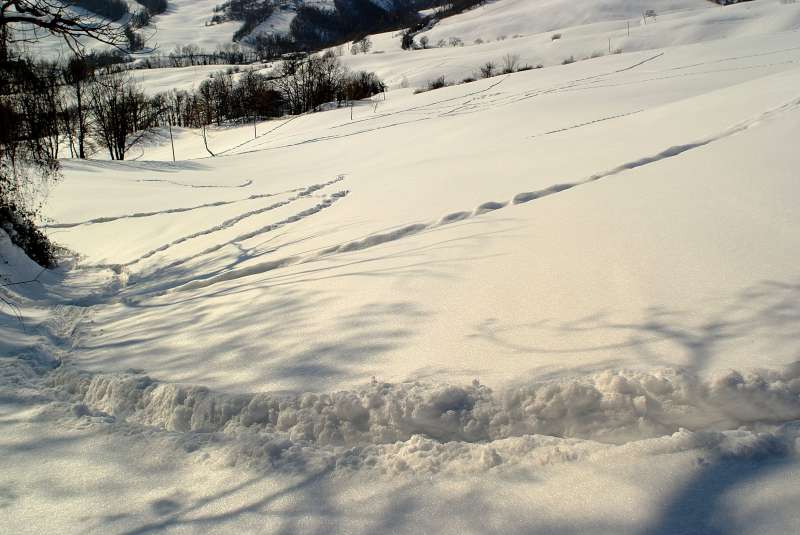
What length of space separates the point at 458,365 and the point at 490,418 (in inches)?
13.5

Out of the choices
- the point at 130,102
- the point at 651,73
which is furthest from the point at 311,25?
the point at 651,73

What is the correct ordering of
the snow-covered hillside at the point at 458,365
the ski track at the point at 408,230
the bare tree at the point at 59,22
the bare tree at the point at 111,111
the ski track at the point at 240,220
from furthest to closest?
1. the bare tree at the point at 111,111
2. the ski track at the point at 240,220
3. the ski track at the point at 408,230
4. the bare tree at the point at 59,22
5. the snow-covered hillside at the point at 458,365

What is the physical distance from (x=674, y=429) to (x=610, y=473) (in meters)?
0.36

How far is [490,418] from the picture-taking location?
1.95 m

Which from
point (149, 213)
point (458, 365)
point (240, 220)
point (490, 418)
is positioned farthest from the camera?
point (149, 213)

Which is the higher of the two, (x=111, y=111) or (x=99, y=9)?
(x=111, y=111)

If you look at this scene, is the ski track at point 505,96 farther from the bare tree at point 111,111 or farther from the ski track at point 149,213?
the bare tree at point 111,111

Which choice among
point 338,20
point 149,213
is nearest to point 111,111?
point 149,213

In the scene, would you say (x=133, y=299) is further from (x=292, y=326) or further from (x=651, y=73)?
(x=651, y=73)

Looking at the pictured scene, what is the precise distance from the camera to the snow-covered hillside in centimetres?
159

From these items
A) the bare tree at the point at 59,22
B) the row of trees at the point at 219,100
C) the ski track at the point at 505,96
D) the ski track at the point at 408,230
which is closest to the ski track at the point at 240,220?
the ski track at the point at 408,230

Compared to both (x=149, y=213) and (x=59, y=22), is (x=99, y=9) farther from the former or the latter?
(x=59, y=22)

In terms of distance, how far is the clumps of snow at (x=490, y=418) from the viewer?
1.73 m

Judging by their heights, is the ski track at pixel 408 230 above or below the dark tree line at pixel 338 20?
below
